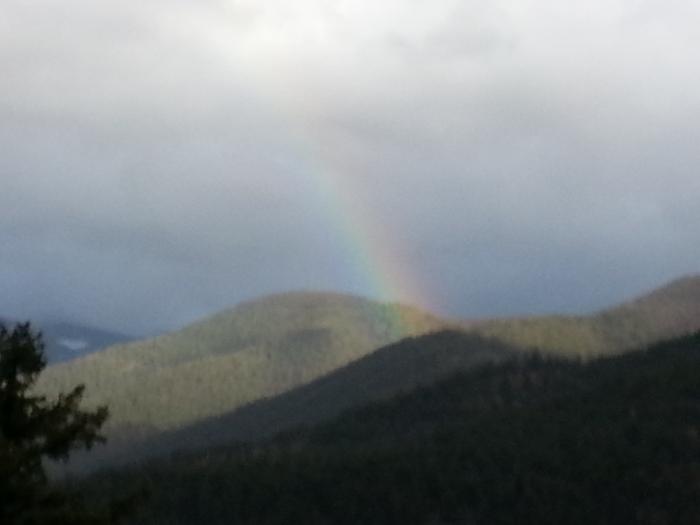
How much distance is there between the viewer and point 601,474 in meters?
190

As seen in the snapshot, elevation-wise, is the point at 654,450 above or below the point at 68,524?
above

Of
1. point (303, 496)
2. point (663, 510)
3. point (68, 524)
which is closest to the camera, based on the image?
point (68, 524)

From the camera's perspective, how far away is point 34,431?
71.9 feet

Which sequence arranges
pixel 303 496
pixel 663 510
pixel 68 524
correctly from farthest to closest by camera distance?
pixel 303 496 → pixel 663 510 → pixel 68 524

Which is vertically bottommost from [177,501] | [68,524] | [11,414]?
[68,524]

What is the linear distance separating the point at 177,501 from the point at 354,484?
24365mm

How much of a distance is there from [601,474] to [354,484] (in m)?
34.0

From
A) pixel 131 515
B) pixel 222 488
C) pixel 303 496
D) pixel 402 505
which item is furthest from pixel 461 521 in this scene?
pixel 131 515

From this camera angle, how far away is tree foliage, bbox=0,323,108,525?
2116 centimetres

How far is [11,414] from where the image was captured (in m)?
21.9

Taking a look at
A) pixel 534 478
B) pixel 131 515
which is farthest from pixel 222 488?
pixel 131 515

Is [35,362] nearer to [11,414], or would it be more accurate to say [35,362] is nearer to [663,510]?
[11,414]

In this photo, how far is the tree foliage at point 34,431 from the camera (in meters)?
21.2

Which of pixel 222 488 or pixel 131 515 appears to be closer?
pixel 131 515
